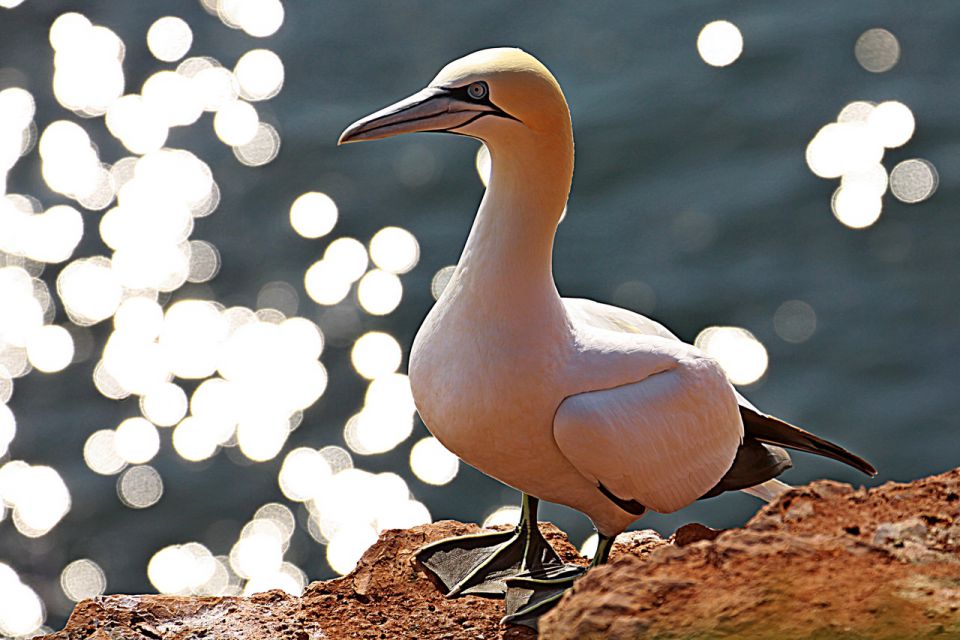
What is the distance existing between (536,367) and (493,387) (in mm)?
158

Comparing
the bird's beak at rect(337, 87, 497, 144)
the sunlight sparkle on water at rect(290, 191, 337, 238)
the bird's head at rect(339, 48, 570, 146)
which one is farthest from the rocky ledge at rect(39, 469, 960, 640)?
the sunlight sparkle on water at rect(290, 191, 337, 238)

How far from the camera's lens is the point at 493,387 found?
4.51 metres

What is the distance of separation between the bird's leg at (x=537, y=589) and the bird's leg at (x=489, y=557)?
4.1 inches

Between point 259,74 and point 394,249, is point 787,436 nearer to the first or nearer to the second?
point 394,249

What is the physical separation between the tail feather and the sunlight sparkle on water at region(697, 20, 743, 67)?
9.23 meters

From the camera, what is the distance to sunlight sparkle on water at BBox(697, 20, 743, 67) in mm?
13898

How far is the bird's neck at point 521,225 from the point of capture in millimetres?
4582

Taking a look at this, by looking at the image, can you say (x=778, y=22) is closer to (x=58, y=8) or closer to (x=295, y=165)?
(x=295, y=165)

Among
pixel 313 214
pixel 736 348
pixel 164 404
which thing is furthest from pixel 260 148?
pixel 736 348

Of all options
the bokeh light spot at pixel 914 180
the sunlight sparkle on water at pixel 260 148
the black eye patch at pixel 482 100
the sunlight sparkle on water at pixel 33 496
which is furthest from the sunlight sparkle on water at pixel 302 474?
the black eye patch at pixel 482 100

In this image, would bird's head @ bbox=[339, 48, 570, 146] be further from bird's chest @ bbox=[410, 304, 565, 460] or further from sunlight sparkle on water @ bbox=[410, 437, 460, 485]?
sunlight sparkle on water @ bbox=[410, 437, 460, 485]

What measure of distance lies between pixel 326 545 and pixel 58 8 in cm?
732

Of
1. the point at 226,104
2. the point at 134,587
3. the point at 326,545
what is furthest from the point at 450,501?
the point at 226,104

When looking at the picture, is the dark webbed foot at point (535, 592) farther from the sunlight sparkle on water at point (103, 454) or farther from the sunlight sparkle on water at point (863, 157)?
the sunlight sparkle on water at point (863, 157)
